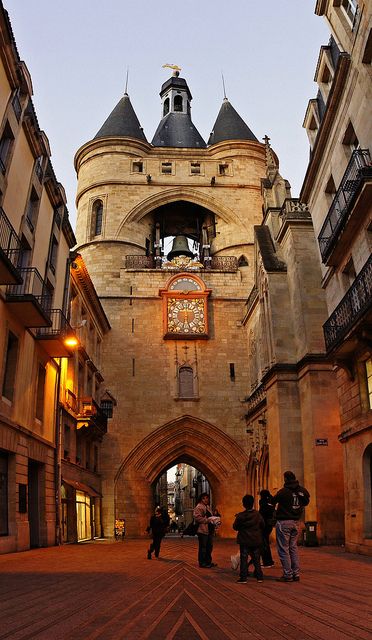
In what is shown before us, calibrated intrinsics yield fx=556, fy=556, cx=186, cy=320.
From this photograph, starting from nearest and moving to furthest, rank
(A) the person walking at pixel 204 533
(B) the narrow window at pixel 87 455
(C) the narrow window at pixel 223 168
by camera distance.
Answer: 1. (A) the person walking at pixel 204 533
2. (B) the narrow window at pixel 87 455
3. (C) the narrow window at pixel 223 168

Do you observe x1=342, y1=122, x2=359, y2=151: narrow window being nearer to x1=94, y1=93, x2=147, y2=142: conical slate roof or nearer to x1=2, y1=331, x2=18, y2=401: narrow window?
x1=2, y1=331, x2=18, y2=401: narrow window

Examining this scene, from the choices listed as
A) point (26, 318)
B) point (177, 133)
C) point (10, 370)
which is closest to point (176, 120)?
point (177, 133)

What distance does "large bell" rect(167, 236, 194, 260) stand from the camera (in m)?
31.1

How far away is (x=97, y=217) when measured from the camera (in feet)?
106

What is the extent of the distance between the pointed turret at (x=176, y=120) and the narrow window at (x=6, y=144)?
2439cm

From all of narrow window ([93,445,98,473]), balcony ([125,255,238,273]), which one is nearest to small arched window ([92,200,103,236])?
balcony ([125,255,238,273])

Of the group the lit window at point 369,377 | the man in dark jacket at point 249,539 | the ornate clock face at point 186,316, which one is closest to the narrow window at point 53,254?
the lit window at point 369,377

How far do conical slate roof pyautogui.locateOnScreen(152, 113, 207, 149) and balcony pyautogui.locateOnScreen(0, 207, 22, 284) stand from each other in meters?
25.7

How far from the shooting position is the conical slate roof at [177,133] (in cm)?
3775

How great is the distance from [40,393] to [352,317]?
9344mm

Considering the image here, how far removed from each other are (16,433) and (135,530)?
13.5 metres

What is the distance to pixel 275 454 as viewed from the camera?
18.7 m

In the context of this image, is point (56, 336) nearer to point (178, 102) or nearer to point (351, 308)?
point (351, 308)

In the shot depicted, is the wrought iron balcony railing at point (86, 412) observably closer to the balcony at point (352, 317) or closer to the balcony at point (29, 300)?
the balcony at point (29, 300)
